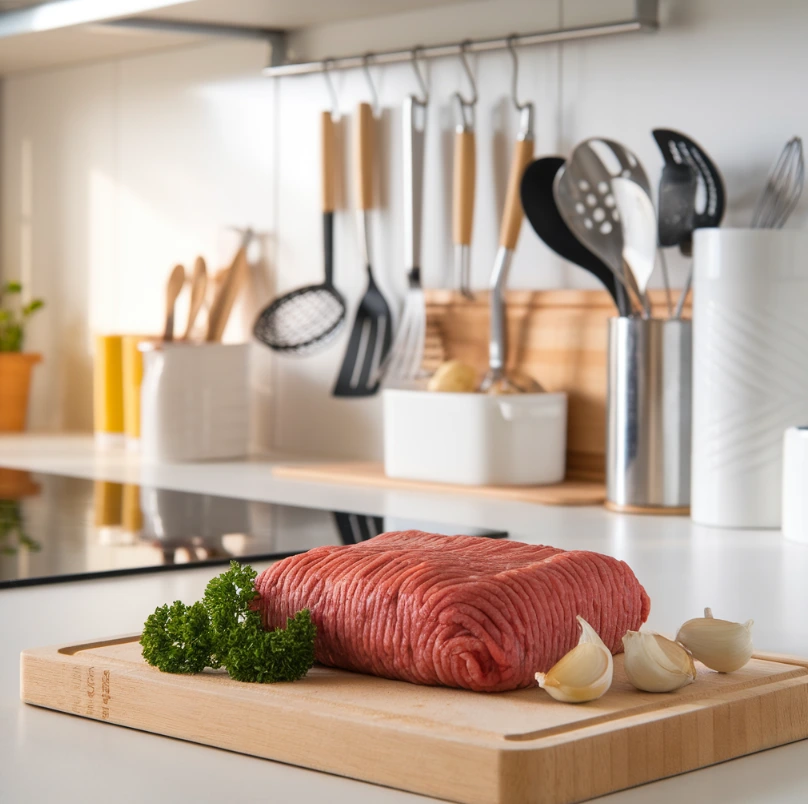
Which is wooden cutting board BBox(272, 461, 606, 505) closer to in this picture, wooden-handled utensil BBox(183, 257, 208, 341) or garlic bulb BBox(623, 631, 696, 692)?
wooden-handled utensil BBox(183, 257, 208, 341)

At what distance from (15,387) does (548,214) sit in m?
1.04

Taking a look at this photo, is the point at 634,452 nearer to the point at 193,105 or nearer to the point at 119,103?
the point at 193,105

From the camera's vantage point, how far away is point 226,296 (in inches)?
76.9

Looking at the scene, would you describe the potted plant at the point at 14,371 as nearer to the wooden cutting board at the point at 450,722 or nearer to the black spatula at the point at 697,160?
the black spatula at the point at 697,160

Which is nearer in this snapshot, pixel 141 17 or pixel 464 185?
pixel 464 185

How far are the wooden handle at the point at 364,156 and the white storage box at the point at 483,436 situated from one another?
342 millimetres

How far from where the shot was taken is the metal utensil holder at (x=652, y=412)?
1400 millimetres

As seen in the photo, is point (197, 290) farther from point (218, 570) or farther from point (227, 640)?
point (227, 640)

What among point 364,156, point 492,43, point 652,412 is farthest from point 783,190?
point 364,156

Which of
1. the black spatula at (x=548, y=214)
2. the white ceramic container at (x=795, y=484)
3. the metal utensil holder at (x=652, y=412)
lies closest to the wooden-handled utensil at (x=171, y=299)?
the black spatula at (x=548, y=214)

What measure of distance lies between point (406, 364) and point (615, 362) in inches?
14.5

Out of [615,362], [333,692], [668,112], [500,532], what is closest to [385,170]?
[668,112]

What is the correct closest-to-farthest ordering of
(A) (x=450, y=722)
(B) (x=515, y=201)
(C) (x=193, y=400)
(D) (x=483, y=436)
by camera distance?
(A) (x=450, y=722) < (D) (x=483, y=436) < (B) (x=515, y=201) < (C) (x=193, y=400)

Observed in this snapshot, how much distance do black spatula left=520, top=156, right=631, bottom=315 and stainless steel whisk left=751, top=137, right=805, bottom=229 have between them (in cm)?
19
